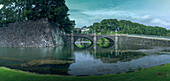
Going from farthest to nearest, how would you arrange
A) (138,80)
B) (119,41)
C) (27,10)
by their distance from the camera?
(119,41)
(27,10)
(138,80)

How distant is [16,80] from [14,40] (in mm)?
60631

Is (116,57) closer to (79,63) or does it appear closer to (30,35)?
(79,63)

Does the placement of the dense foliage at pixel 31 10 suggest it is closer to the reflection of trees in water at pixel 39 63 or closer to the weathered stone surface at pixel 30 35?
the weathered stone surface at pixel 30 35

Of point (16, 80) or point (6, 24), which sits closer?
point (16, 80)

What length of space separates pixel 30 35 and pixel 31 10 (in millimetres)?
11263

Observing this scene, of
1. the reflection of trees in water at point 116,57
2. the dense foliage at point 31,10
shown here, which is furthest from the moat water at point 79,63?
the dense foliage at point 31,10

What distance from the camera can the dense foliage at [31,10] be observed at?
63656mm

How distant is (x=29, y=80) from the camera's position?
12445 mm

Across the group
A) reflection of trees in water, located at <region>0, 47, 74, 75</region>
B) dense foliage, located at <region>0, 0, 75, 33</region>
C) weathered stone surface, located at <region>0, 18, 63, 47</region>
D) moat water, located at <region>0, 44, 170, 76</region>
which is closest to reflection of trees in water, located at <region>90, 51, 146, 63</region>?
moat water, located at <region>0, 44, 170, 76</region>

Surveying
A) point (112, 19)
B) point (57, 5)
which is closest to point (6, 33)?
point (57, 5)

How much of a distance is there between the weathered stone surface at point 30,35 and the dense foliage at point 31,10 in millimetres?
3044

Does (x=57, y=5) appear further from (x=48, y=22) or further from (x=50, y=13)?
(x=48, y=22)

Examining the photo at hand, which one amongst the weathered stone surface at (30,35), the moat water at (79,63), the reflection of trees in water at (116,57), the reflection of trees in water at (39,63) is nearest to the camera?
the moat water at (79,63)

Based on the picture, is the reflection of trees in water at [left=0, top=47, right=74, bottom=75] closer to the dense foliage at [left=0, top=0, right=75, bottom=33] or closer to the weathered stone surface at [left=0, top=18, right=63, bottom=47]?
the weathered stone surface at [left=0, top=18, right=63, bottom=47]
